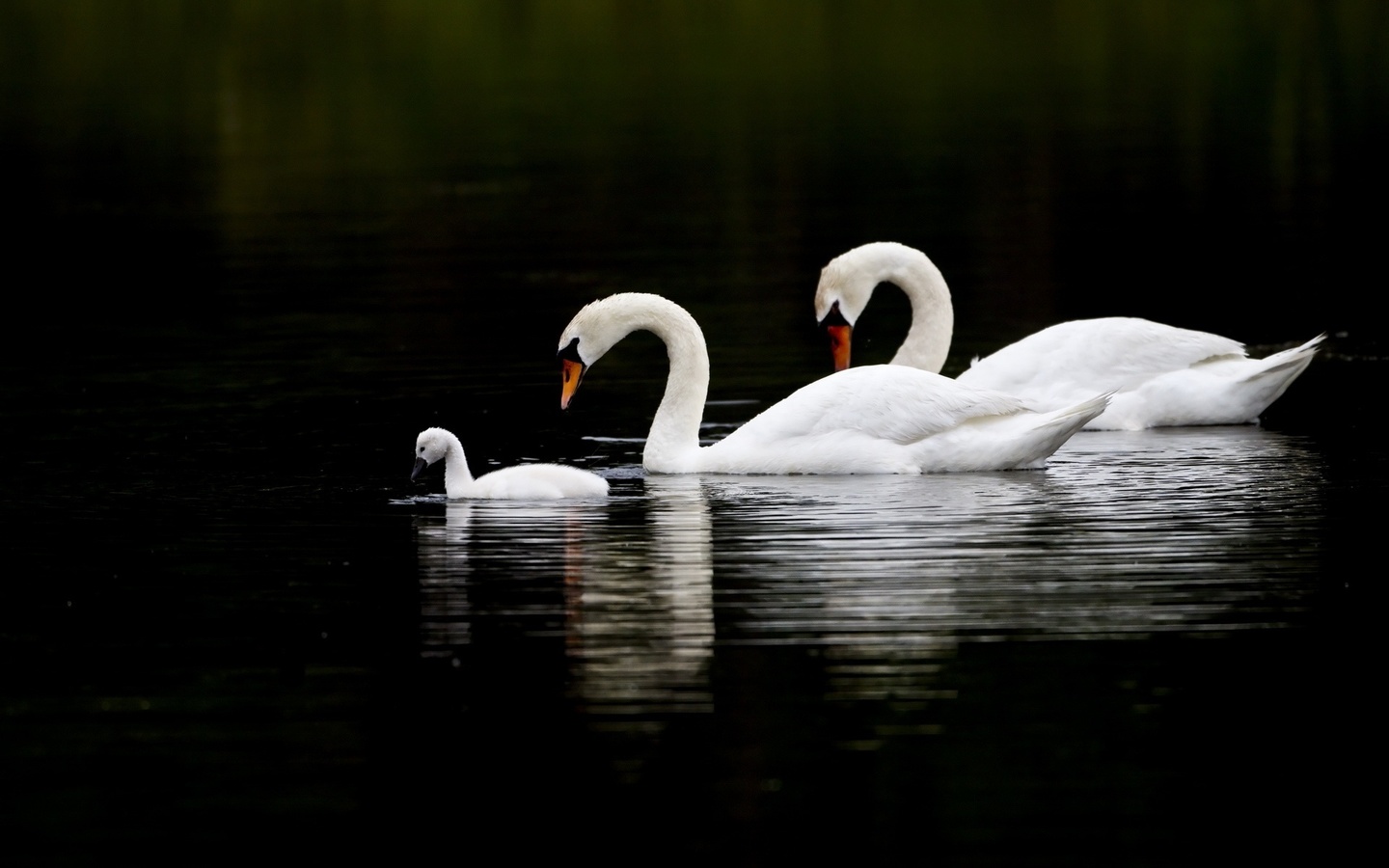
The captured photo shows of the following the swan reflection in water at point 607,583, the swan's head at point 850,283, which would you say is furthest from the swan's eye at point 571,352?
the swan's head at point 850,283

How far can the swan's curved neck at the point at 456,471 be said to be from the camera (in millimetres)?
13156

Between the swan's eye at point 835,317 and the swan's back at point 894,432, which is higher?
the swan's eye at point 835,317

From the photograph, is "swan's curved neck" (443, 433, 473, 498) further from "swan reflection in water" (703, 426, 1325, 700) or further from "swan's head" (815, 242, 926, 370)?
"swan's head" (815, 242, 926, 370)

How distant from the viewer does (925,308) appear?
17.1m

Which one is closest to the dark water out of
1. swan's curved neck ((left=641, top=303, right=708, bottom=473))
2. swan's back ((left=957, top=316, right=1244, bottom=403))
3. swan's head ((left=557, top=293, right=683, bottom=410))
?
swan's curved neck ((left=641, top=303, right=708, bottom=473))

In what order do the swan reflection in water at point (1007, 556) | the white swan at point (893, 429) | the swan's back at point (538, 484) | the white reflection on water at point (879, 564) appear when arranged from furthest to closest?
the white swan at point (893, 429)
the swan's back at point (538, 484)
the swan reflection in water at point (1007, 556)
the white reflection on water at point (879, 564)

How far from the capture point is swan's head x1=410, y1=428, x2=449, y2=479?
43.1ft

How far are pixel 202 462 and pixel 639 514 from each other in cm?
309

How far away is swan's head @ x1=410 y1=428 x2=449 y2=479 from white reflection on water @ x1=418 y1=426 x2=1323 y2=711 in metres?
0.37

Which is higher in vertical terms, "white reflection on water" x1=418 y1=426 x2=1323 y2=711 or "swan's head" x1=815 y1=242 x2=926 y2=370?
"swan's head" x1=815 y1=242 x2=926 y2=370

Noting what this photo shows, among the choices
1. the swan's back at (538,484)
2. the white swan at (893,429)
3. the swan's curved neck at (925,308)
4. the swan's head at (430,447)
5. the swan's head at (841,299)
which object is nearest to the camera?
the swan's back at (538,484)

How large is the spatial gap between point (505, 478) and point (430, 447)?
1.44 ft

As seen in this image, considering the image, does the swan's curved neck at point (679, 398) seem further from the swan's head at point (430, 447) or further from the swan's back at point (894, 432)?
the swan's head at point (430, 447)

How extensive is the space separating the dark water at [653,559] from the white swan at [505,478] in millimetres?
211
